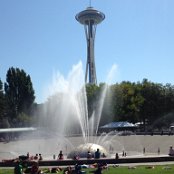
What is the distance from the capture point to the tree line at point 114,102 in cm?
8731

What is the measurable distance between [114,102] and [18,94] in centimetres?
1868

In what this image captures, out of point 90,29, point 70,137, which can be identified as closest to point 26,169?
point 70,137

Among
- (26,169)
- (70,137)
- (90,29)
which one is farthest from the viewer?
(90,29)

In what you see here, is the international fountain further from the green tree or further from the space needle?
the space needle

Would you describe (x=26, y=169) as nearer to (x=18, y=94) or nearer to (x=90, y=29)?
(x=18, y=94)

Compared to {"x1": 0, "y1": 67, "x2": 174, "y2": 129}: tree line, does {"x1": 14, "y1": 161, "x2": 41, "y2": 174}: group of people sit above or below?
below

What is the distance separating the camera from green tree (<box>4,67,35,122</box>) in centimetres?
8706

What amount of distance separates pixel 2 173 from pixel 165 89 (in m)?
66.8

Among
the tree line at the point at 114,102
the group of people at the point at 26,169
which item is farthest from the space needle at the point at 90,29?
the group of people at the point at 26,169

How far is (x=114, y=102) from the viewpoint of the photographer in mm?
87438

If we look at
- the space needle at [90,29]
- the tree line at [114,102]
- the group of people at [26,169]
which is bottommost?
the group of people at [26,169]

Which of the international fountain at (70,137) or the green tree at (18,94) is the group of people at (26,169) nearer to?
the international fountain at (70,137)

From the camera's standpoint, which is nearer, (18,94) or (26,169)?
(26,169)

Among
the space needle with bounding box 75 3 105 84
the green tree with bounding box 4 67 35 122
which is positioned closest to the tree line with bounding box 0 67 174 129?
the green tree with bounding box 4 67 35 122
